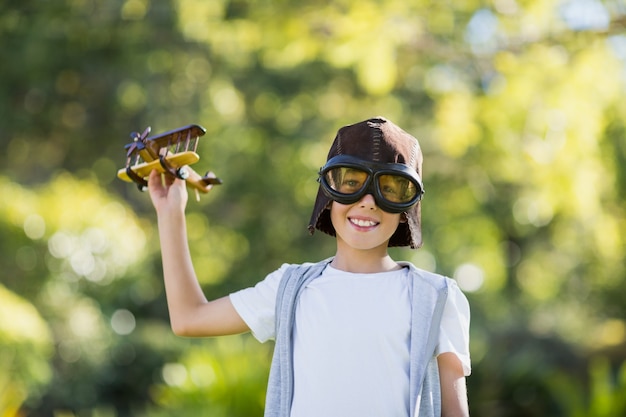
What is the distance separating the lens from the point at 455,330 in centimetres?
241

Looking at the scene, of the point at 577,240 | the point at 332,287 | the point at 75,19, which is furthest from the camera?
the point at 577,240

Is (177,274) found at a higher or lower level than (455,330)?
higher

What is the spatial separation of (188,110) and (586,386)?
5.84 metres

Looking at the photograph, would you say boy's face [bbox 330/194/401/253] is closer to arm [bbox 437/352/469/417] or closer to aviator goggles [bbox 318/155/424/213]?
aviator goggles [bbox 318/155/424/213]

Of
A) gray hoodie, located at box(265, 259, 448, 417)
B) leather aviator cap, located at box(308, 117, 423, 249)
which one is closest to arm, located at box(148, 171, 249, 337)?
gray hoodie, located at box(265, 259, 448, 417)

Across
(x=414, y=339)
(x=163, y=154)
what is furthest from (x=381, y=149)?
(x=163, y=154)

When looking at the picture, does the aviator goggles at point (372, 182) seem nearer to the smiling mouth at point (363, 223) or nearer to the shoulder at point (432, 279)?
the smiling mouth at point (363, 223)

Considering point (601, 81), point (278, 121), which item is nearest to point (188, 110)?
point (278, 121)

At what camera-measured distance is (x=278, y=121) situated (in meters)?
12.9

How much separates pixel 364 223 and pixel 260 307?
1.15ft

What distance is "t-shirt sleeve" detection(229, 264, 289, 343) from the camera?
2.52 m

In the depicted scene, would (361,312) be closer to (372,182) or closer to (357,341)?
(357,341)

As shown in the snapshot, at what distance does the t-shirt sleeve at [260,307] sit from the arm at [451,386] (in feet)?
1.46

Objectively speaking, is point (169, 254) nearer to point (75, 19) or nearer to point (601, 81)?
point (601, 81)
